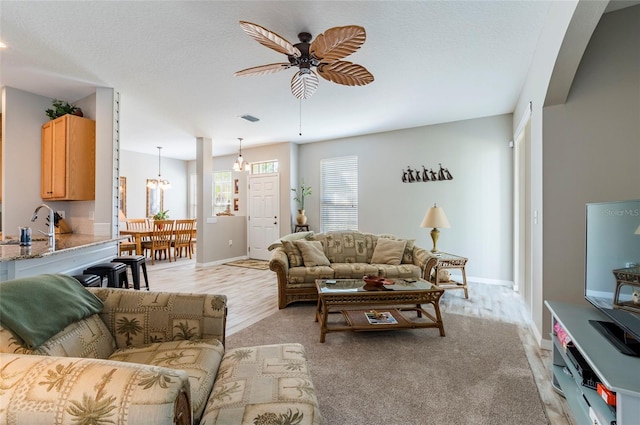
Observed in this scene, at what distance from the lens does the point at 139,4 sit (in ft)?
7.02

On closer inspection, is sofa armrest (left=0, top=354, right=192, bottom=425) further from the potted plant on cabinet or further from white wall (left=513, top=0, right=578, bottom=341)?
the potted plant on cabinet

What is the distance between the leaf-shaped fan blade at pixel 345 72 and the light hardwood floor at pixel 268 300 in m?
2.60

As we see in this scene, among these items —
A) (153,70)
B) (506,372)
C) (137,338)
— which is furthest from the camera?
(153,70)

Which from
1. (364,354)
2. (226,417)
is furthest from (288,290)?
(226,417)

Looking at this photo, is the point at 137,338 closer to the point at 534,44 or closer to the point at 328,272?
the point at 328,272

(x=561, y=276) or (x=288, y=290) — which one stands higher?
(x=561, y=276)

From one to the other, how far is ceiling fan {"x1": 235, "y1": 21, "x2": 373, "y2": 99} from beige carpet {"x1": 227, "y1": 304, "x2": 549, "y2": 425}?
2.35m

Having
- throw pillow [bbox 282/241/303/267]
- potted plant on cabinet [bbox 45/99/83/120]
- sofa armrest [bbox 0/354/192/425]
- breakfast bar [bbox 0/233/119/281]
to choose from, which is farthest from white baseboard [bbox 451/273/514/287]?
potted plant on cabinet [bbox 45/99/83/120]

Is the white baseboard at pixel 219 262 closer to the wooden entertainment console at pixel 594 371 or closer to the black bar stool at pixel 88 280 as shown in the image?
the black bar stool at pixel 88 280

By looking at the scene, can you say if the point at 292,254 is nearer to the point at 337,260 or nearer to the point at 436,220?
the point at 337,260

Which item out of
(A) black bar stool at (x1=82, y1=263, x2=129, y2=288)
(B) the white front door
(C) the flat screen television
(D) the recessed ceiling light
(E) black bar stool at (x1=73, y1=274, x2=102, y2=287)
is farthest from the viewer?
(B) the white front door

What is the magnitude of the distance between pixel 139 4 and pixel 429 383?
345 centimetres

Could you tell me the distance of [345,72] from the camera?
2.49m

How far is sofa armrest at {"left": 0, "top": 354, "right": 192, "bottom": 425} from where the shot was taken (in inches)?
30.0
